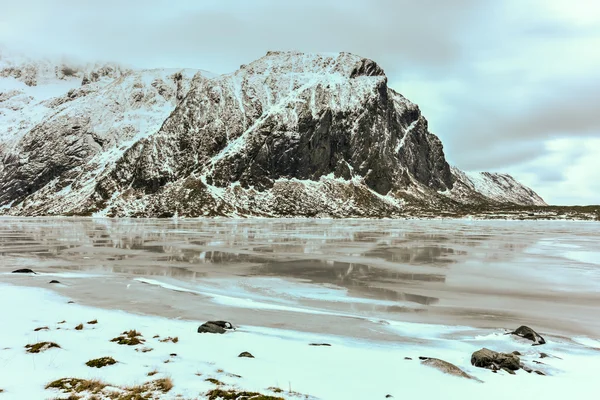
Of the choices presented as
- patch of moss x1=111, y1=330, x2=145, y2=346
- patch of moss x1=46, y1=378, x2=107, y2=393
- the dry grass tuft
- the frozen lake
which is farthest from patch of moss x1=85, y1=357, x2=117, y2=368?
the frozen lake

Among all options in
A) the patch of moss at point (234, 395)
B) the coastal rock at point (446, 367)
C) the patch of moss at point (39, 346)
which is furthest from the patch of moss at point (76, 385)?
the coastal rock at point (446, 367)

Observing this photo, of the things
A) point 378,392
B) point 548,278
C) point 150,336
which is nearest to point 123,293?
point 150,336

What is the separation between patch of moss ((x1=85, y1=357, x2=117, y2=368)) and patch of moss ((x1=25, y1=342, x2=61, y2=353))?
1.61 metres

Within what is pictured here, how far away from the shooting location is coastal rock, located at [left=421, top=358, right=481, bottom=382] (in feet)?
31.8

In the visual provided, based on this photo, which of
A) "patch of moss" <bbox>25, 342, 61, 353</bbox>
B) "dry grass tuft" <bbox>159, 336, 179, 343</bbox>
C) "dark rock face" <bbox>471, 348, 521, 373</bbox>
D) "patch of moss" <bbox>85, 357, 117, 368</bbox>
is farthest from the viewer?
"dry grass tuft" <bbox>159, 336, 179, 343</bbox>

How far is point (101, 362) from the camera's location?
9.77 m

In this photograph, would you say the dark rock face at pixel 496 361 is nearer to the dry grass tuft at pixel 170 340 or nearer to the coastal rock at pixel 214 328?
the coastal rock at pixel 214 328

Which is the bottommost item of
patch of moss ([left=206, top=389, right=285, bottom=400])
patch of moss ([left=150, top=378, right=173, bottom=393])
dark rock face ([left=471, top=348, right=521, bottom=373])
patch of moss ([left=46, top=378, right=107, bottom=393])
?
patch of moss ([left=150, top=378, right=173, bottom=393])

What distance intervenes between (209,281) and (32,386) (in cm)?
1637

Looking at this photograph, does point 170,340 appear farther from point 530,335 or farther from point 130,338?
point 530,335

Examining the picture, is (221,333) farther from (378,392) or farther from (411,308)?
(411,308)

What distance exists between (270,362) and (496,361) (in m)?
6.28

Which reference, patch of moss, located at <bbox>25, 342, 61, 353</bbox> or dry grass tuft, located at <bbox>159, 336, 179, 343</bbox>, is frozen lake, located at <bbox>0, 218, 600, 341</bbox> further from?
patch of moss, located at <bbox>25, 342, 61, 353</bbox>

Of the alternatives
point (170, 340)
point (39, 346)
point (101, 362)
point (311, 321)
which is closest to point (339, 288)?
point (311, 321)
